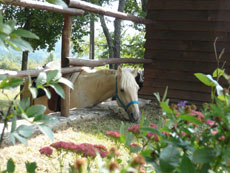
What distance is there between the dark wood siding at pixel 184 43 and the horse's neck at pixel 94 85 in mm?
1630

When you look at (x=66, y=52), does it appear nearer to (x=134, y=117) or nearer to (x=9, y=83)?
(x=134, y=117)

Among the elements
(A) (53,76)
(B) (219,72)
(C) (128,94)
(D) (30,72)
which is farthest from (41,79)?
(C) (128,94)

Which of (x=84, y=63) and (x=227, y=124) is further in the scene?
(x=84, y=63)

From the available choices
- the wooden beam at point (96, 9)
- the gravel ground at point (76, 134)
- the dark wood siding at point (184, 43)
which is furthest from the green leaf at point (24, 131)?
the dark wood siding at point (184, 43)

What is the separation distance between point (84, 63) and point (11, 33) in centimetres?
319

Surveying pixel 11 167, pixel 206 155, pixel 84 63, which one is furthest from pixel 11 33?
pixel 84 63

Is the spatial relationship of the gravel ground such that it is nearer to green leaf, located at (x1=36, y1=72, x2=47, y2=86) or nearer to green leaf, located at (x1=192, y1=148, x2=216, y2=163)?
green leaf, located at (x1=36, y1=72, x2=47, y2=86)

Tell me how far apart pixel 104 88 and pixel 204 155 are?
344cm

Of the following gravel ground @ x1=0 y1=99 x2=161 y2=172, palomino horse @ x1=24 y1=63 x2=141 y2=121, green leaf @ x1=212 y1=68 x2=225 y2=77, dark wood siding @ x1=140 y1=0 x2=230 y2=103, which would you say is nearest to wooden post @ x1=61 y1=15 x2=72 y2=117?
gravel ground @ x1=0 y1=99 x2=161 y2=172

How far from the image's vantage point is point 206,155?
678mm

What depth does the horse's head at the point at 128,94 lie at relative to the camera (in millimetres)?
3787

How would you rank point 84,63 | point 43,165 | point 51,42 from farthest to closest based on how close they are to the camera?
point 51,42 < point 84,63 < point 43,165

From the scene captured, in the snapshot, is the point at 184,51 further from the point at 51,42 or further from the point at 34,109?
the point at 34,109

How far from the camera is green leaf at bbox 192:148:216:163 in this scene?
67cm
